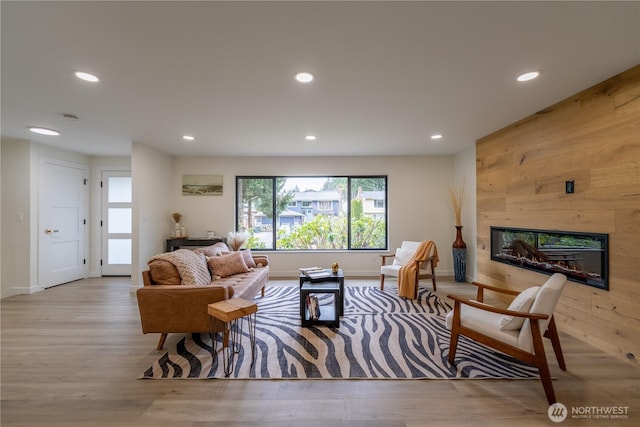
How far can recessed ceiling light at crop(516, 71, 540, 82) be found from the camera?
90.9 inches

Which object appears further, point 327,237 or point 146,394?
point 327,237

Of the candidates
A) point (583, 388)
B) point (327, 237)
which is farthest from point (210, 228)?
point (583, 388)

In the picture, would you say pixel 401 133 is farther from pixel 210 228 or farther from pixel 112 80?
pixel 210 228

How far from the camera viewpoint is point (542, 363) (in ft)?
6.10

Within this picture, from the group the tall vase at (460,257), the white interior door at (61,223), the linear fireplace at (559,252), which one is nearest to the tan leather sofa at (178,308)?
the linear fireplace at (559,252)

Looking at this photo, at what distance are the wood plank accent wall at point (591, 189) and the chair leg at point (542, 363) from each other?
110 centimetres

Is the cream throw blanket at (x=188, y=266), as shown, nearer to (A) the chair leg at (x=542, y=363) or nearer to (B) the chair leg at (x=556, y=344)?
(A) the chair leg at (x=542, y=363)

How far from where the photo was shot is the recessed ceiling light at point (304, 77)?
2295 millimetres

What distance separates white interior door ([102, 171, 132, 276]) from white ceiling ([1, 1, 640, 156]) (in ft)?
6.65

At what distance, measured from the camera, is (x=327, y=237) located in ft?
18.9

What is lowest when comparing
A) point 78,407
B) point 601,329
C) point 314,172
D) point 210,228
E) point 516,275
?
point 78,407

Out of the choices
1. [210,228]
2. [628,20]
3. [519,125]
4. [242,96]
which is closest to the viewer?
[628,20]

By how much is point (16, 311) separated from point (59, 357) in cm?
199

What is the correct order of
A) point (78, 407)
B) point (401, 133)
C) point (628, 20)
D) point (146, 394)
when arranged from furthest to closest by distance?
point (401, 133), point (146, 394), point (78, 407), point (628, 20)
